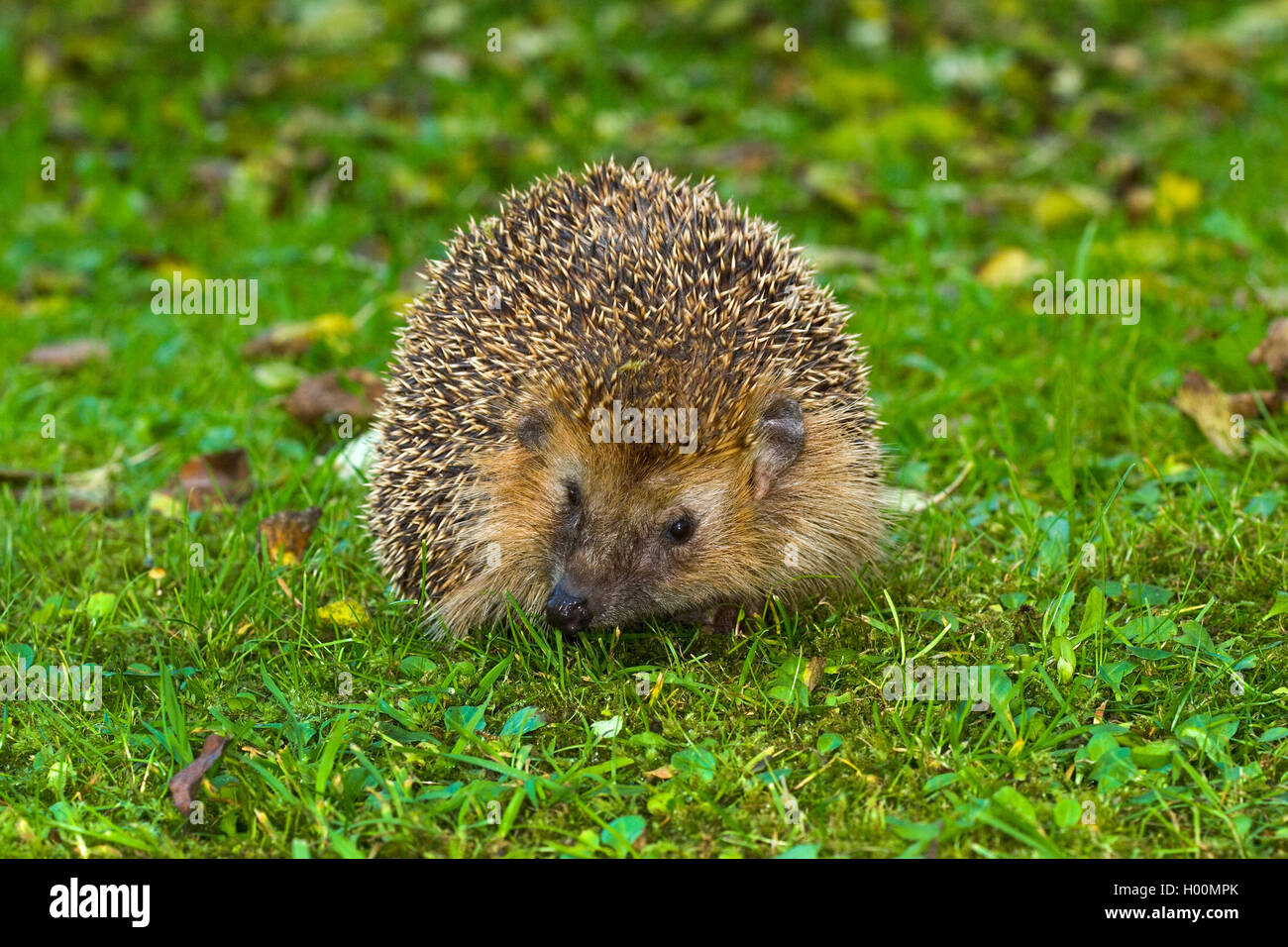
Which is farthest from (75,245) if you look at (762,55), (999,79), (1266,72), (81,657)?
(1266,72)

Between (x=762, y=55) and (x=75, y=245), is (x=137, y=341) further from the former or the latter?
(x=762, y=55)

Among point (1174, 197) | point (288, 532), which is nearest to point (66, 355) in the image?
point (288, 532)

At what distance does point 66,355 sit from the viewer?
729cm

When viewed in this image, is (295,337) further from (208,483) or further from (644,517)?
(644,517)

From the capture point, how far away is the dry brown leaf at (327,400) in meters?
6.45

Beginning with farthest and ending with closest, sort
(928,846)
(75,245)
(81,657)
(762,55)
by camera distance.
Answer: (762,55) < (75,245) < (81,657) < (928,846)

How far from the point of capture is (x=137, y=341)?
24.2 ft

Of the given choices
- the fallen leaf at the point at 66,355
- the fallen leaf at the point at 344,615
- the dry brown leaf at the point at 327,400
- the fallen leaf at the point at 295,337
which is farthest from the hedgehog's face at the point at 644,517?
the fallen leaf at the point at 66,355

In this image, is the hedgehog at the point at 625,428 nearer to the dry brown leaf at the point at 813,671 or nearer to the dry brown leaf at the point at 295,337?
the dry brown leaf at the point at 813,671

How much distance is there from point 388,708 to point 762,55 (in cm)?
873

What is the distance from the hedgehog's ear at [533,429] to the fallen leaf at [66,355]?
3.55m

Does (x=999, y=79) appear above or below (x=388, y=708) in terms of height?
above

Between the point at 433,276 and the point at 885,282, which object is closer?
the point at 433,276

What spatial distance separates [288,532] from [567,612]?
1449 mm
